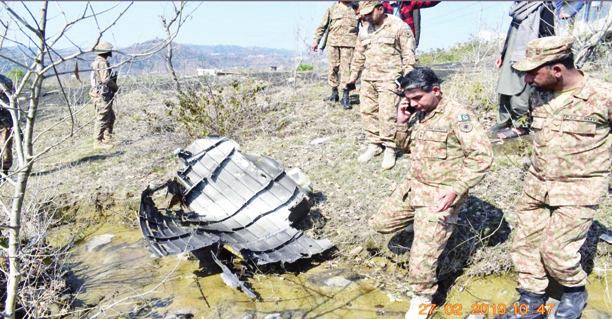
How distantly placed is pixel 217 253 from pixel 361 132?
9.92ft

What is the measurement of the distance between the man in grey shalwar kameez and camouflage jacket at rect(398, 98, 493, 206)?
2.02 meters

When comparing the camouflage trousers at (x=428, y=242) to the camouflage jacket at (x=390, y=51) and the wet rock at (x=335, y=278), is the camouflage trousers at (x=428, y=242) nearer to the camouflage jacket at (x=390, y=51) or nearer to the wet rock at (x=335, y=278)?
the wet rock at (x=335, y=278)

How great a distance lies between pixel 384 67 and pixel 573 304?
285cm

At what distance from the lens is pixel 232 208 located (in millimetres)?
4555

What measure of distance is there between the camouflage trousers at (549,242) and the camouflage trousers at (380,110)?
6.55ft

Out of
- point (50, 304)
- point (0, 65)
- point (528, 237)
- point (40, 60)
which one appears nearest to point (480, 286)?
point (528, 237)

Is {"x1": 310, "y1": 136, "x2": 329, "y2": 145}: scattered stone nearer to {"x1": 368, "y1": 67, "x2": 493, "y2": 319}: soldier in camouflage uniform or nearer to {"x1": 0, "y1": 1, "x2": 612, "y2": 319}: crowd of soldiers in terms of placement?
{"x1": 0, "y1": 1, "x2": 612, "y2": 319}: crowd of soldiers

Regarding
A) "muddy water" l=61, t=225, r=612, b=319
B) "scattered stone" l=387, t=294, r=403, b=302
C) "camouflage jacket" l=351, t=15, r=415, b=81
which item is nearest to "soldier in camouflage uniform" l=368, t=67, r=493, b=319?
"scattered stone" l=387, t=294, r=403, b=302

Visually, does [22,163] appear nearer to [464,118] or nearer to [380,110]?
[464,118]

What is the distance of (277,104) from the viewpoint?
811cm

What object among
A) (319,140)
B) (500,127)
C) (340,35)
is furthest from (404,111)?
(340,35)

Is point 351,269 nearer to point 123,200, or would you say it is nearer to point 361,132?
point 361,132

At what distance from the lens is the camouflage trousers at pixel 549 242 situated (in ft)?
8.59

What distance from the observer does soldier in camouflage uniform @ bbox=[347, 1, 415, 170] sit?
4691 millimetres
